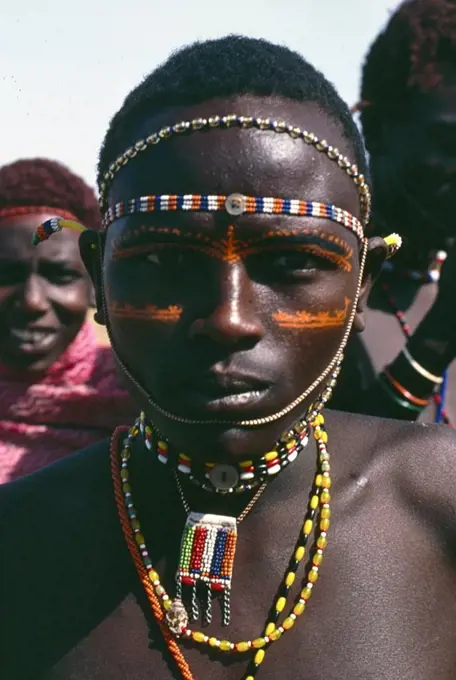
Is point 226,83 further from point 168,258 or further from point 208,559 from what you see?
point 208,559

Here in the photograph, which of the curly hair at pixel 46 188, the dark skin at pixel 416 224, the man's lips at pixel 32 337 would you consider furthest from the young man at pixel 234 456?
the curly hair at pixel 46 188

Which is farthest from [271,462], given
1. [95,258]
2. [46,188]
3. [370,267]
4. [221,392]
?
[46,188]

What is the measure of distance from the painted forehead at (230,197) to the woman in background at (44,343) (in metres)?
1.73

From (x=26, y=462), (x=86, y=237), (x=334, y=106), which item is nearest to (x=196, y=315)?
(x=86, y=237)

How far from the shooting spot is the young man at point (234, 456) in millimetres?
1479

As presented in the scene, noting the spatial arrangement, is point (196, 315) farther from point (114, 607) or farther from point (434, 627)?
point (434, 627)

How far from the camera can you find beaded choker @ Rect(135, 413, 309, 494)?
63.7 inches

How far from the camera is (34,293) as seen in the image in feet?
10.6

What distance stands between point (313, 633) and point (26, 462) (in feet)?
6.27

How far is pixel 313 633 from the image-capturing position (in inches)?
64.0

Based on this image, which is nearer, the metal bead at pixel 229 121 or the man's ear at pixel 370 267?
the metal bead at pixel 229 121

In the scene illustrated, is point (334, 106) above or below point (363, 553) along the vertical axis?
above

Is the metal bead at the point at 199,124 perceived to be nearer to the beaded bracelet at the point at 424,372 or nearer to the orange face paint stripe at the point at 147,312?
the orange face paint stripe at the point at 147,312

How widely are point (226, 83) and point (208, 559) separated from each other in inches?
38.8
